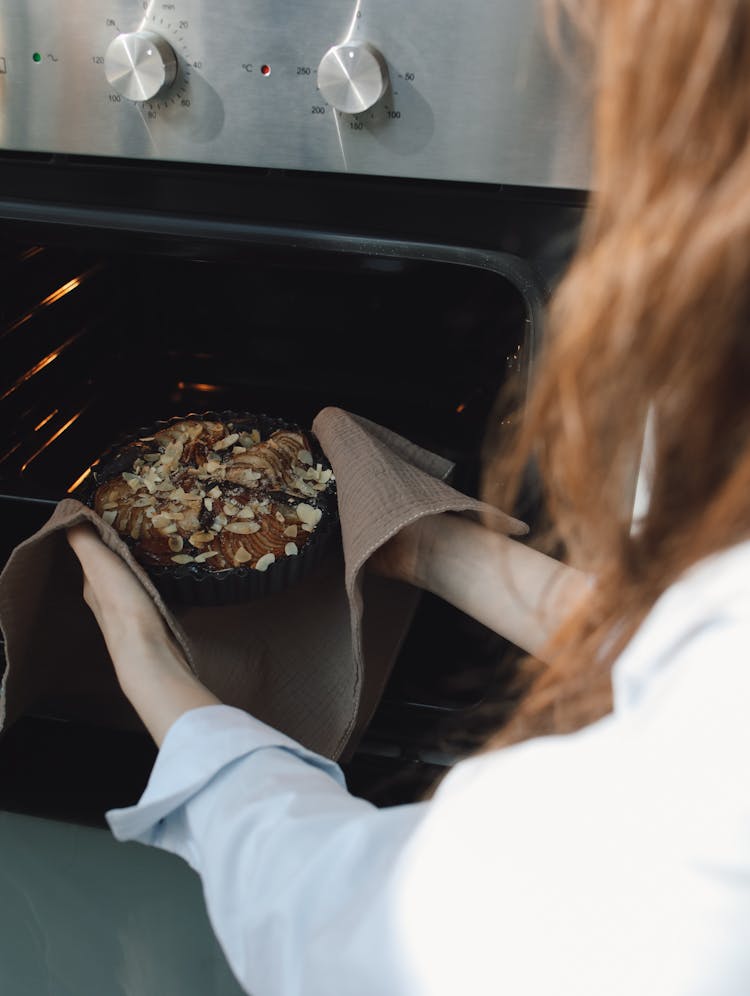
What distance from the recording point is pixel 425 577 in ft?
2.97

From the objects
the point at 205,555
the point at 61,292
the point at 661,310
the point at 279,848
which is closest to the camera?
the point at 661,310

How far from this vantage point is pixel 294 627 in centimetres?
96

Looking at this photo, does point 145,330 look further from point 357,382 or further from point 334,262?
point 334,262

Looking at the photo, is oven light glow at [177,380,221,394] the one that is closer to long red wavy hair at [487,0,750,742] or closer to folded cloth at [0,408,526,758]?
folded cloth at [0,408,526,758]

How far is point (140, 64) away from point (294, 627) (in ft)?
1.60

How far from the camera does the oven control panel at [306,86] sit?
681mm

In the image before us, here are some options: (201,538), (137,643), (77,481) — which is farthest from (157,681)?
(77,481)

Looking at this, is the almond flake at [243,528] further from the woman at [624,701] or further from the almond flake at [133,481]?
the woman at [624,701]

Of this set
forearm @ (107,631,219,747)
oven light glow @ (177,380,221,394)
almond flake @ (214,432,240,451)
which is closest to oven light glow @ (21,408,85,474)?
oven light glow @ (177,380,221,394)

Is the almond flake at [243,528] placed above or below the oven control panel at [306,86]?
below

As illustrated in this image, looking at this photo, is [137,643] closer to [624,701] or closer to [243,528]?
[243,528]

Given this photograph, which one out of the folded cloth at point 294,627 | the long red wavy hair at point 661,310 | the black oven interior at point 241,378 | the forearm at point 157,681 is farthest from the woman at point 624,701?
the black oven interior at point 241,378

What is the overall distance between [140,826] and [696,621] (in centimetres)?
41

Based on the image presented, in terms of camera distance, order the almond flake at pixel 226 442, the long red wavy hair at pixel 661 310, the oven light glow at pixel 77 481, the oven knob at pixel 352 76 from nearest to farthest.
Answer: the long red wavy hair at pixel 661 310 → the oven knob at pixel 352 76 → the almond flake at pixel 226 442 → the oven light glow at pixel 77 481
